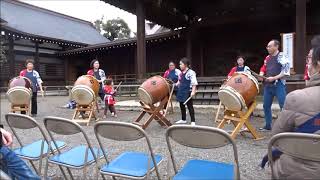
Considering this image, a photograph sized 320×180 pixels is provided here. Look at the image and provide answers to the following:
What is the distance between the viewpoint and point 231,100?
436 centimetres

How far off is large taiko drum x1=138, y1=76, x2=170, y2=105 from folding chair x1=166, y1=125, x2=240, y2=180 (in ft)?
10.8

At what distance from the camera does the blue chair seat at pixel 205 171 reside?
2.08 metres

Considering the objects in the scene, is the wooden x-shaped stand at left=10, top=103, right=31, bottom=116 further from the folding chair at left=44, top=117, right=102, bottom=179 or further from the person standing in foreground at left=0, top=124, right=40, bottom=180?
the person standing in foreground at left=0, top=124, right=40, bottom=180

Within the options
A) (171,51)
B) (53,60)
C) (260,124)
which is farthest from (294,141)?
(53,60)

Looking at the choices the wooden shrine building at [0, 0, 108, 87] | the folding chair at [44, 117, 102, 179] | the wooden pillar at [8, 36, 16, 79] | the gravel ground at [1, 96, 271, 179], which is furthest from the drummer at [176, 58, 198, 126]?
the wooden pillar at [8, 36, 16, 79]

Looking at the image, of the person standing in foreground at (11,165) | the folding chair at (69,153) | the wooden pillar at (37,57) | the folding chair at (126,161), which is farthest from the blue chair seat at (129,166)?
the wooden pillar at (37,57)

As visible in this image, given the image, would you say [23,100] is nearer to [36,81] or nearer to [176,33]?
[36,81]

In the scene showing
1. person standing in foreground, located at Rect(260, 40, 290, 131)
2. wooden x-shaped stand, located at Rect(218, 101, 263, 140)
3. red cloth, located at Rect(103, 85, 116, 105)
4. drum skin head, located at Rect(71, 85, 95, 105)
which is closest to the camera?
wooden x-shaped stand, located at Rect(218, 101, 263, 140)

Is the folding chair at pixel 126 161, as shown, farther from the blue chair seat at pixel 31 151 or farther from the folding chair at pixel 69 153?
the blue chair seat at pixel 31 151

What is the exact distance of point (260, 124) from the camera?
6.07 m

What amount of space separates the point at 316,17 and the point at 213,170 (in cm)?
1059

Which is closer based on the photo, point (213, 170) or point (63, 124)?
point (213, 170)

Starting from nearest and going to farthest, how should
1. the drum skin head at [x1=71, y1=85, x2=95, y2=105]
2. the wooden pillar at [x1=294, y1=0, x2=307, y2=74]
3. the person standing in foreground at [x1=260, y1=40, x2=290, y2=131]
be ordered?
the person standing in foreground at [x1=260, y1=40, x2=290, y2=131]
the drum skin head at [x1=71, y1=85, x2=95, y2=105]
the wooden pillar at [x1=294, y1=0, x2=307, y2=74]

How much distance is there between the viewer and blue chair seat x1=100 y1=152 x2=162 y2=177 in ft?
7.32
